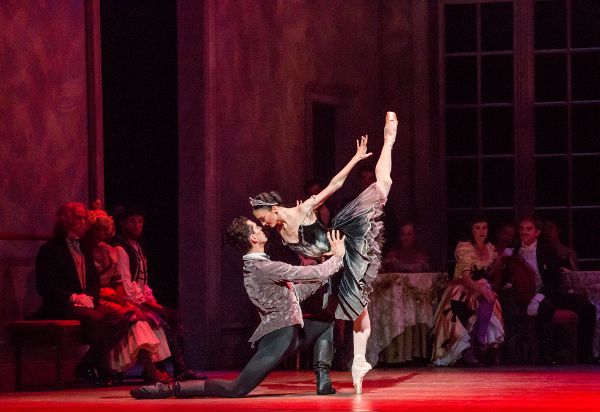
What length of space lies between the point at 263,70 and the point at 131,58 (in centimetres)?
124

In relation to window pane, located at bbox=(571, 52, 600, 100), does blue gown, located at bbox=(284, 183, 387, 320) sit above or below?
below

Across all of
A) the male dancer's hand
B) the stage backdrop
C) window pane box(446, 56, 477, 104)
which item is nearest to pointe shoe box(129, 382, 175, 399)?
the male dancer's hand

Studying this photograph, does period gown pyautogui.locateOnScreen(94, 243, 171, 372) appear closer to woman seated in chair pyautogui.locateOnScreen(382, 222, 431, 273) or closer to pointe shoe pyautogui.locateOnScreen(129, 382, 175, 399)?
pointe shoe pyautogui.locateOnScreen(129, 382, 175, 399)

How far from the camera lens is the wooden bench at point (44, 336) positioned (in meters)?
6.85

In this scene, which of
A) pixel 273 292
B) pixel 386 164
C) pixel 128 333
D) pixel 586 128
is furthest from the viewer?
pixel 586 128

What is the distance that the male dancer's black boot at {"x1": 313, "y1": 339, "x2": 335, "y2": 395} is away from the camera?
587 cm

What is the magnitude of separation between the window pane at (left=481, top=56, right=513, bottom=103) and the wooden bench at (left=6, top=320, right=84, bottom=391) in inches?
231

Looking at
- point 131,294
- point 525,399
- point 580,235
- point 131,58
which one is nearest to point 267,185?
point 131,58

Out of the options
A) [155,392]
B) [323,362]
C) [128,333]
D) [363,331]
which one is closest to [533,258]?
[363,331]

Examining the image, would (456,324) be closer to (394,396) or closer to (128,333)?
(394,396)

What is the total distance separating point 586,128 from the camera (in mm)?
10883

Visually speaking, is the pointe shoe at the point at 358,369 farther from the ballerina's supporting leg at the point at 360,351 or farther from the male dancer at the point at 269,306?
the male dancer at the point at 269,306

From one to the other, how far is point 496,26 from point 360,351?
6110 millimetres

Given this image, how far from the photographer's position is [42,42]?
7.76 meters
